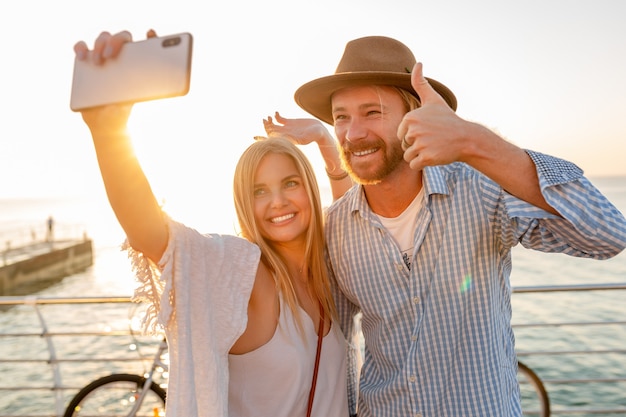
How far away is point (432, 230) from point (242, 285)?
2.37ft

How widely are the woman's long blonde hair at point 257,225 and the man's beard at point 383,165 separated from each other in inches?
7.7

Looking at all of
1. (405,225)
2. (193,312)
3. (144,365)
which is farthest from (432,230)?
(144,365)

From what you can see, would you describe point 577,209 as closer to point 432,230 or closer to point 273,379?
point 432,230

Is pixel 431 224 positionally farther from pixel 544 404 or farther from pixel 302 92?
pixel 544 404

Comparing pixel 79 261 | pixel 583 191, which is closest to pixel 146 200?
pixel 583 191

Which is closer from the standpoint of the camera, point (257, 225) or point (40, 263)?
point (257, 225)

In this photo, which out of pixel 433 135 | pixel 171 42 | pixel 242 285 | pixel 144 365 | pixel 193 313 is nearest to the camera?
pixel 171 42

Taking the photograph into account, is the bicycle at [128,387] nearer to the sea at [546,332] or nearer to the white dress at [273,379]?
the sea at [546,332]

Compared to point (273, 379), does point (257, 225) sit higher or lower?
higher

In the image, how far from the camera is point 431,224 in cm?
186

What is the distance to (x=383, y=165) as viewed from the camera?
2039mm

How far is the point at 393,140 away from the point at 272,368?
1017mm

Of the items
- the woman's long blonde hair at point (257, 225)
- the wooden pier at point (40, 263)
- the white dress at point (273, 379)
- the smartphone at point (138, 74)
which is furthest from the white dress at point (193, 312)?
the wooden pier at point (40, 263)

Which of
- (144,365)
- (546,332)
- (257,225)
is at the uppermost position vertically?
(257,225)
